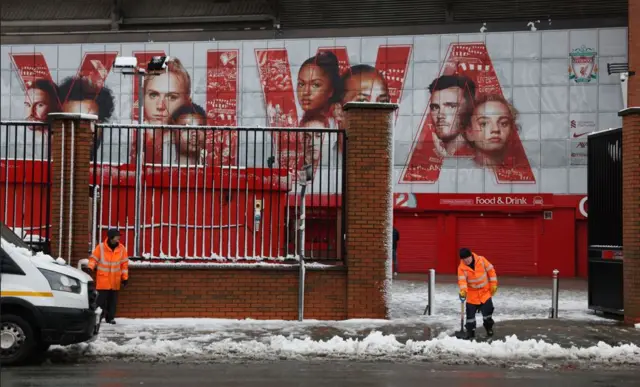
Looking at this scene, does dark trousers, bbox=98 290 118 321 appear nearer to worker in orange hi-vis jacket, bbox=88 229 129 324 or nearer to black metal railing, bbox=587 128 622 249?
worker in orange hi-vis jacket, bbox=88 229 129 324

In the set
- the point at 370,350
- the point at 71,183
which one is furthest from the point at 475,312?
the point at 71,183

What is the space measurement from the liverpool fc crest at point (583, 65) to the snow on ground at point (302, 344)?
20.7m

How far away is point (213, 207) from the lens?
14234 mm

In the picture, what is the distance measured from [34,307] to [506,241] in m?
24.3

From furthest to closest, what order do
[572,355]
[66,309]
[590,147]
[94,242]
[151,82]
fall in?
[151,82] < [590,147] < [94,242] < [572,355] < [66,309]

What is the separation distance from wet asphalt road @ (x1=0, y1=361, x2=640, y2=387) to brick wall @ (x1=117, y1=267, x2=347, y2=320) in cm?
366

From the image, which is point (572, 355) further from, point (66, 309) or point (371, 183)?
point (66, 309)

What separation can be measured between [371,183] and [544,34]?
2046 cm

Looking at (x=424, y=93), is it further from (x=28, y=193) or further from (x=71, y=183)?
(x=71, y=183)

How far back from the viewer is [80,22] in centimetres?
3450

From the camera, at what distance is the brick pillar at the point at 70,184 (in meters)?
13.3

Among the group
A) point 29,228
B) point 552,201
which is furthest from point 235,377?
point 552,201

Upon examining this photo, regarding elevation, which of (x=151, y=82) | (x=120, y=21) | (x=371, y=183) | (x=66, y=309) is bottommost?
(x=66, y=309)

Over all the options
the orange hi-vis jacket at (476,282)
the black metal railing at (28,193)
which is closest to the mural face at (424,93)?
the black metal railing at (28,193)
